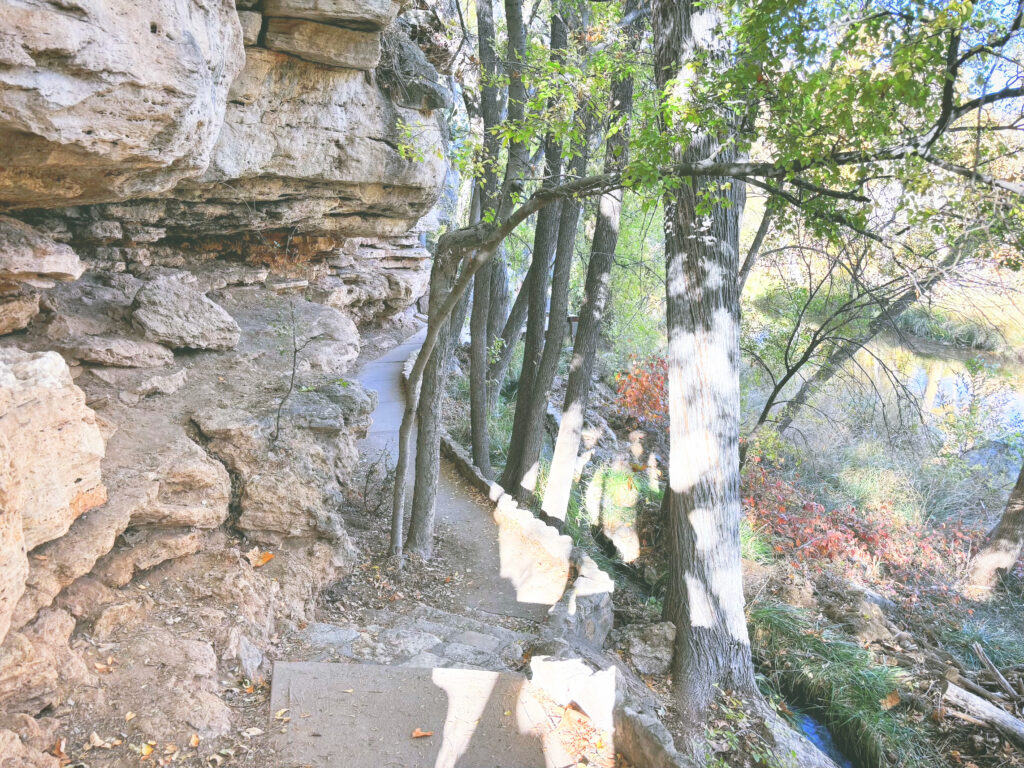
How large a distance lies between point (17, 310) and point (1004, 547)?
12.9 meters

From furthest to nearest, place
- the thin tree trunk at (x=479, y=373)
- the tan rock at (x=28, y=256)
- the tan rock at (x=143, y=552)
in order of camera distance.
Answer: the thin tree trunk at (x=479, y=373) → the tan rock at (x=28, y=256) → the tan rock at (x=143, y=552)

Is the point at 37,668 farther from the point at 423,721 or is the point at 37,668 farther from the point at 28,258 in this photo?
the point at 28,258

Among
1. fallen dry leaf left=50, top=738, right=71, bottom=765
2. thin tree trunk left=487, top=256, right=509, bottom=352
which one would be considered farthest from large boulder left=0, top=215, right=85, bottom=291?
thin tree trunk left=487, top=256, right=509, bottom=352

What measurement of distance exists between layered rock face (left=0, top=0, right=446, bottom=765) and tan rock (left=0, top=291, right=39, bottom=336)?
0.05 ft

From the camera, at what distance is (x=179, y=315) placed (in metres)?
7.05

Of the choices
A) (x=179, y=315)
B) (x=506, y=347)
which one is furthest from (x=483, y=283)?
(x=179, y=315)

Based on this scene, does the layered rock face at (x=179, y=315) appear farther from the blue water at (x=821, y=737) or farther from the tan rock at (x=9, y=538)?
the blue water at (x=821, y=737)

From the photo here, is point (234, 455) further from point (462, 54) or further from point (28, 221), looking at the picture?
point (462, 54)

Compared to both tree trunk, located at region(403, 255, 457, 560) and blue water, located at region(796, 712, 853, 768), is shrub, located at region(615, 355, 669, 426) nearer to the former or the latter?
tree trunk, located at region(403, 255, 457, 560)

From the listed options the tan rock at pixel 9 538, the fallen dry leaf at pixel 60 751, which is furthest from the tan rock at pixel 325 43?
the fallen dry leaf at pixel 60 751

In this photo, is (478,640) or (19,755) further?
(478,640)

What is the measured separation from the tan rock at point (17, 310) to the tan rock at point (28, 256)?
0.77ft

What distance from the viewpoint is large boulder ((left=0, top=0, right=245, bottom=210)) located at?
386 centimetres

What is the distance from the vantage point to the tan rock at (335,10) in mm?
6309
